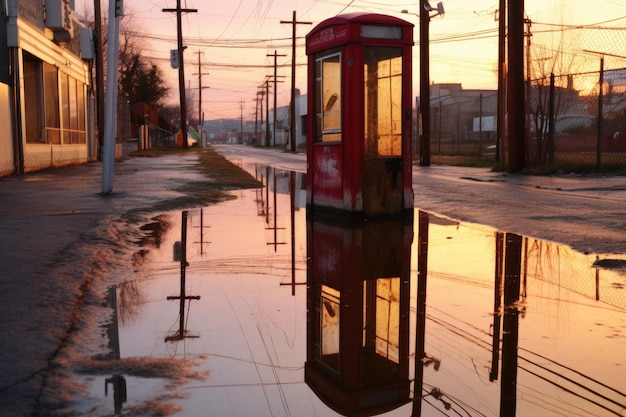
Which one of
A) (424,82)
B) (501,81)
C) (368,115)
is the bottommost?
(368,115)

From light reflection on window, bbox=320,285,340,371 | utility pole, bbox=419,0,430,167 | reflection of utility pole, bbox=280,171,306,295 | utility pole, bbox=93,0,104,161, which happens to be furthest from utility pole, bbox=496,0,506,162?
light reflection on window, bbox=320,285,340,371

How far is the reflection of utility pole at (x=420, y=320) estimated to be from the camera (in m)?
3.40

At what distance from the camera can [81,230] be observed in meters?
8.70

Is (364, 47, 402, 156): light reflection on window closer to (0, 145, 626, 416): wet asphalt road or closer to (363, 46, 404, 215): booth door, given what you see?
(363, 46, 404, 215): booth door

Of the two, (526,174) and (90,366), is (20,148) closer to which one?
(526,174)

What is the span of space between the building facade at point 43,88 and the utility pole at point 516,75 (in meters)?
14.2

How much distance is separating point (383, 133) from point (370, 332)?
625cm

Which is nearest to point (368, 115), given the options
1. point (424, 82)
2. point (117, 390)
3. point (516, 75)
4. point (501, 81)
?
point (117, 390)

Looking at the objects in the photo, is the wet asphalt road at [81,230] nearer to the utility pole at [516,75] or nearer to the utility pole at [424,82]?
the utility pole at [516,75]

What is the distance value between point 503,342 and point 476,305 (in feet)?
3.04

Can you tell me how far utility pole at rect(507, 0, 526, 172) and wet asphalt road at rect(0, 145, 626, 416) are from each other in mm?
3231

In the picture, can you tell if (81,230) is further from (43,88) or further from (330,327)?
(43,88)

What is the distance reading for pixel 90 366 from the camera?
12.4 ft

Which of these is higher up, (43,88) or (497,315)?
(43,88)
